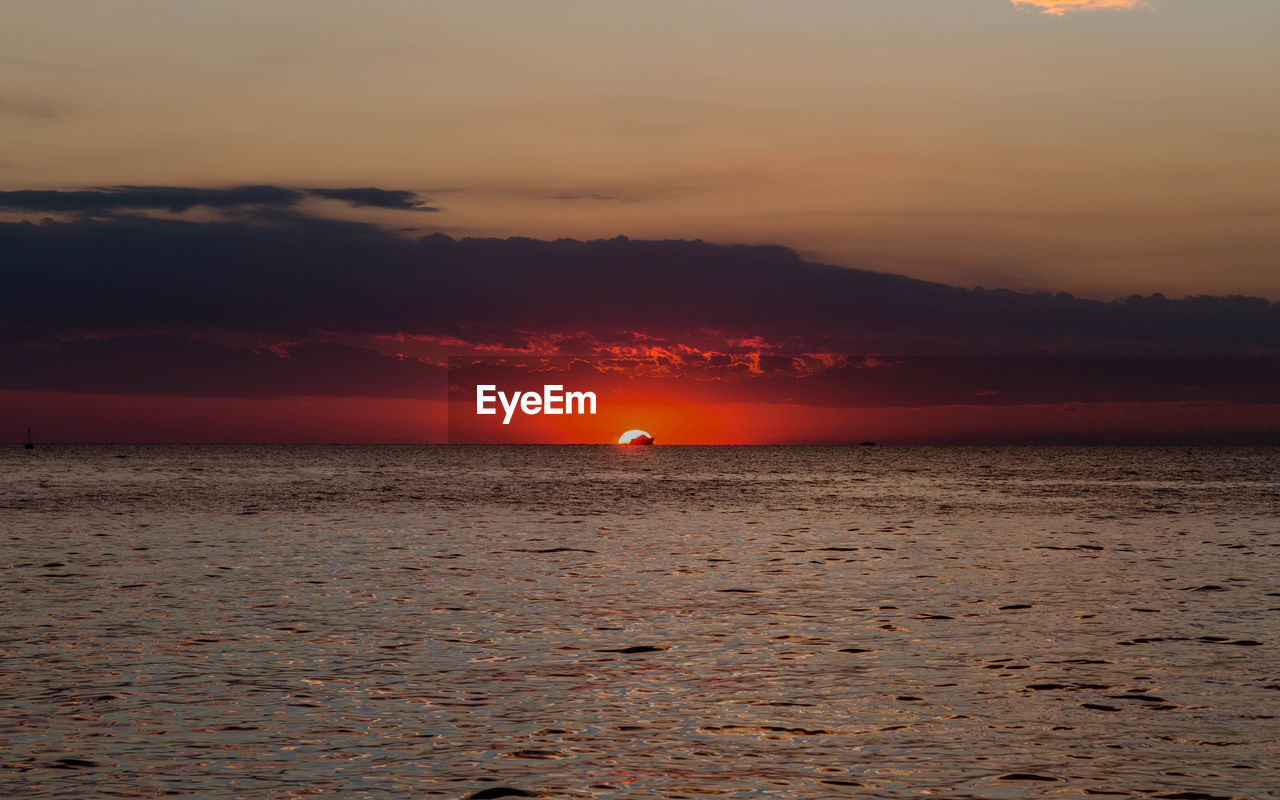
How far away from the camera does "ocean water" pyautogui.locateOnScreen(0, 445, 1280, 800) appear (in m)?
15.8

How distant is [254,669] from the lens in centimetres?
2248

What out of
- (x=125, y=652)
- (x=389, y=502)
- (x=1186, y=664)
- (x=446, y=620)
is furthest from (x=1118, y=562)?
(x=389, y=502)

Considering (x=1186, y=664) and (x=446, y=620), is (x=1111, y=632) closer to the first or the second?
(x=1186, y=664)

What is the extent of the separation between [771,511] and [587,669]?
187 feet

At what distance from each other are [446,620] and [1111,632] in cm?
1510

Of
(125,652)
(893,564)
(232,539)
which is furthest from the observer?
(232,539)

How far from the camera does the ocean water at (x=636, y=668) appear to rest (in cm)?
1577

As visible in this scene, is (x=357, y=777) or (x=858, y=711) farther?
(x=858, y=711)

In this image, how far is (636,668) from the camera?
74.5 ft

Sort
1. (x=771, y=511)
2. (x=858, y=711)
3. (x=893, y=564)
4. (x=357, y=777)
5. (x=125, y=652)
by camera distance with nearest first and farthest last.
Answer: (x=357, y=777) → (x=858, y=711) → (x=125, y=652) → (x=893, y=564) → (x=771, y=511)

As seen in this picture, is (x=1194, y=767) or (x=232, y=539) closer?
(x=1194, y=767)

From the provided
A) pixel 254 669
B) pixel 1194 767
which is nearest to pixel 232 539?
pixel 254 669

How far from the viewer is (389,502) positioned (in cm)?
8838

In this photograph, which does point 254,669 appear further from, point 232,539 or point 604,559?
point 232,539
